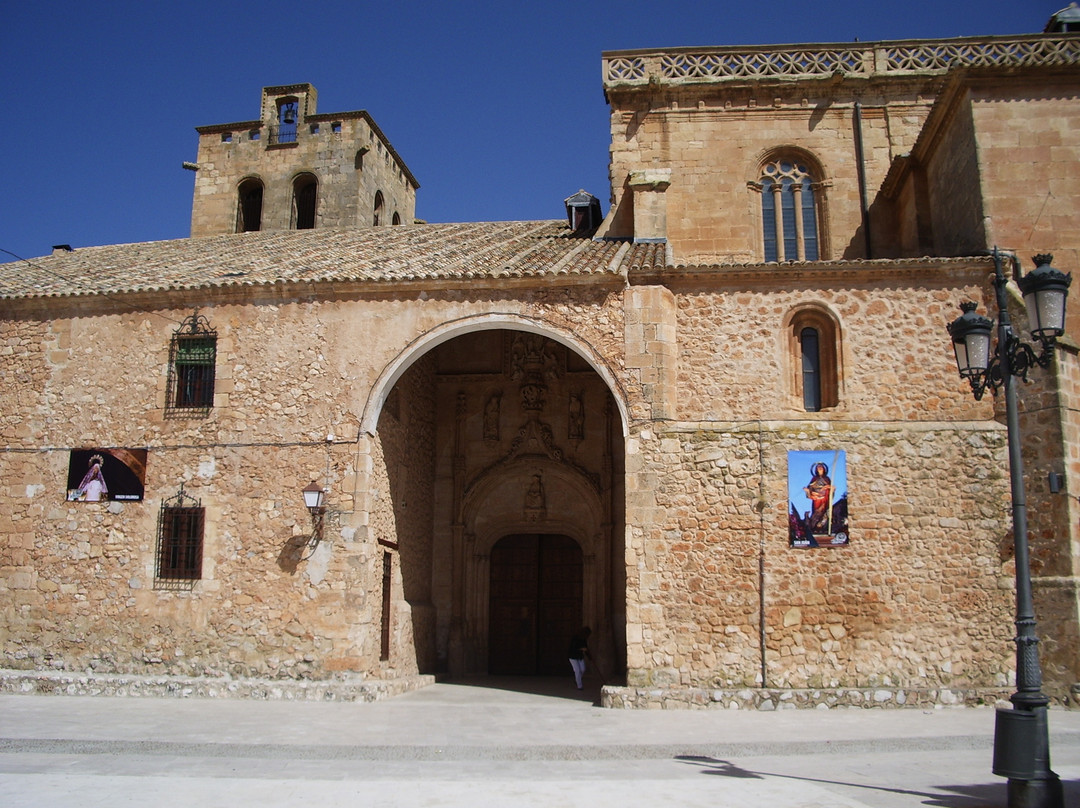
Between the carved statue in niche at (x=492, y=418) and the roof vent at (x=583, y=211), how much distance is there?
3.89m

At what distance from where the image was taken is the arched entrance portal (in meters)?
17.2

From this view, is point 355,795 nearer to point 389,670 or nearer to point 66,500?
point 389,670

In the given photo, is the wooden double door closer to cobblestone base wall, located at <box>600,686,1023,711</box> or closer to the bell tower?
cobblestone base wall, located at <box>600,686,1023,711</box>

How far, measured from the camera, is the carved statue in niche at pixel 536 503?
1769 centimetres

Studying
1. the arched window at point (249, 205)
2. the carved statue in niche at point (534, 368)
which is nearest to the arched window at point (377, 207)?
the arched window at point (249, 205)

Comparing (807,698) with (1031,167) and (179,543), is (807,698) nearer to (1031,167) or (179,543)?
(1031,167)

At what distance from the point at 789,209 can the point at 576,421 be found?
5.97 meters

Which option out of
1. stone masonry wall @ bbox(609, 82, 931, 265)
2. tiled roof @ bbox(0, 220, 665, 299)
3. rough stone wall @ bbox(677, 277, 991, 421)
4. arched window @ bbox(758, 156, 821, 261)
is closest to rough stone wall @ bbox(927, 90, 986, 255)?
rough stone wall @ bbox(677, 277, 991, 421)

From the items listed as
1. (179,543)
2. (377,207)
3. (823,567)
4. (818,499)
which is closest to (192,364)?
(179,543)

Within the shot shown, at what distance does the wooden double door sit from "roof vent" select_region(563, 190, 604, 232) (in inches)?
251

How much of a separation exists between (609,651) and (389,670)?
4.28 metres

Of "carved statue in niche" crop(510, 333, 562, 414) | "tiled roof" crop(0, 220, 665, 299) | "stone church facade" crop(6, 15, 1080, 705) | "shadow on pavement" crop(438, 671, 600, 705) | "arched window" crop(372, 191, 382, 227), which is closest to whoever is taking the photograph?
"stone church facade" crop(6, 15, 1080, 705)

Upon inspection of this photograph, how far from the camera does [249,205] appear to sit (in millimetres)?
26734

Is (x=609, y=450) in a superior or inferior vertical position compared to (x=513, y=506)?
superior
